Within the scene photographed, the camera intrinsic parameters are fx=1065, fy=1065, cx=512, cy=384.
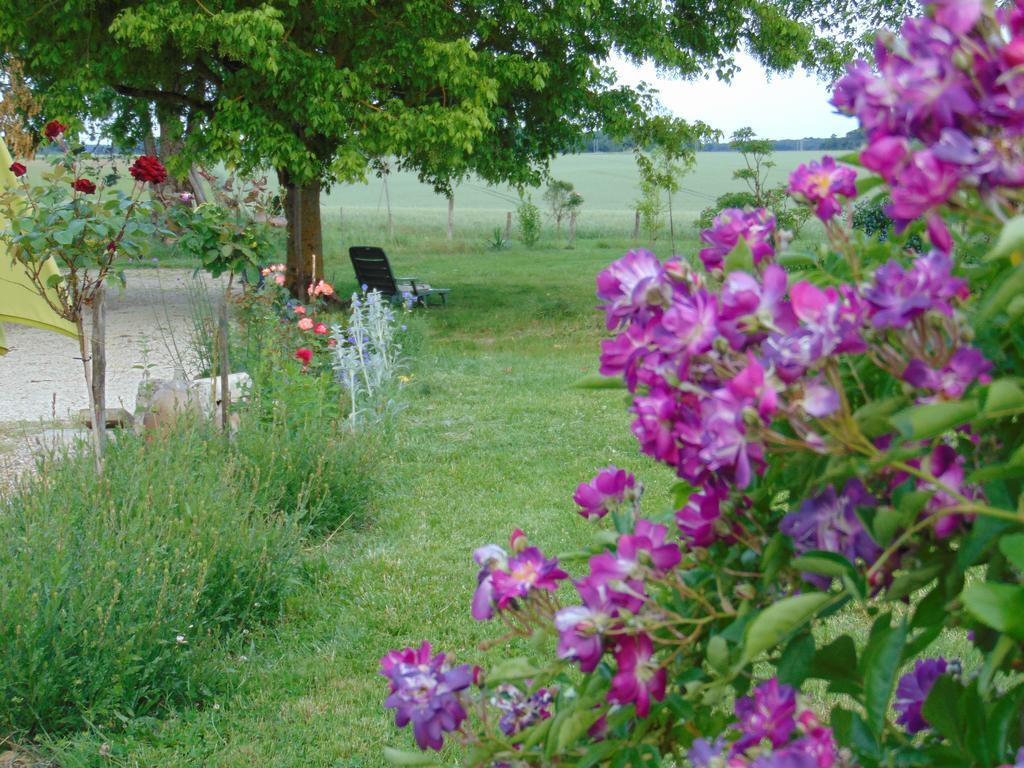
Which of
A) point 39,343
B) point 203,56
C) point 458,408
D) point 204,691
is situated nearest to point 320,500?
point 204,691

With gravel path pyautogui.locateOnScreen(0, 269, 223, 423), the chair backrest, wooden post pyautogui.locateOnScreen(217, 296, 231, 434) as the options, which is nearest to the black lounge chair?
the chair backrest

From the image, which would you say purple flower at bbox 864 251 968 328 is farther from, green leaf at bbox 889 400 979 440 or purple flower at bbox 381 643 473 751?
purple flower at bbox 381 643 473 751

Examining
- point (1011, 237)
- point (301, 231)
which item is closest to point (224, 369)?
point (1011, 237)

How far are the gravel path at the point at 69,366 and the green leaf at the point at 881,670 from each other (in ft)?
13.3

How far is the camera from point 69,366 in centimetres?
1012

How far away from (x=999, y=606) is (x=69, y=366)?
34.2 ft

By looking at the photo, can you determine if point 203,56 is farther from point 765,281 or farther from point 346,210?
point 346,210

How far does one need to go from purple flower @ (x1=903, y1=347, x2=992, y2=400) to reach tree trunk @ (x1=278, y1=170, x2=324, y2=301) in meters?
12.9

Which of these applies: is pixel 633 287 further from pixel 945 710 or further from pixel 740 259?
pixel 945 710

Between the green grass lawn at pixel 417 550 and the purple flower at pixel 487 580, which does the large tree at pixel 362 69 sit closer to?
the green grass lawn at pixel 417 550

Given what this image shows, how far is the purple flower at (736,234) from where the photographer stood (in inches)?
43.9

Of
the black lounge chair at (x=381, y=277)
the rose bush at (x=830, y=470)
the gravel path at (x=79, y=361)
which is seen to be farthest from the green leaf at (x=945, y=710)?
the black lounge chair at (x=381, y=277)

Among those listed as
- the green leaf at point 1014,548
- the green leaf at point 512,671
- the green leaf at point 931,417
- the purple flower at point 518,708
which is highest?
the green leaf at point 931,417

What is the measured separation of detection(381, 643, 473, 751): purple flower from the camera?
1.14m
